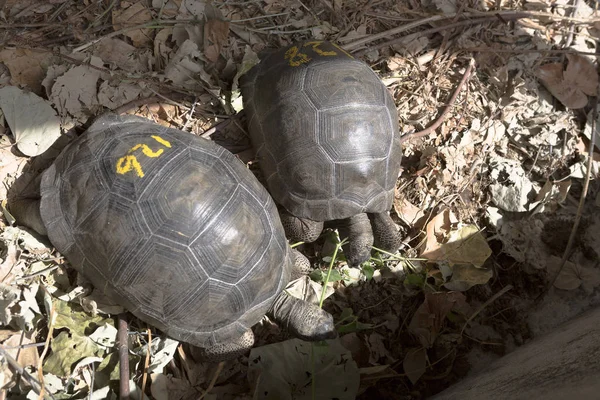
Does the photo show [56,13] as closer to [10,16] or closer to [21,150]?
[10,16]

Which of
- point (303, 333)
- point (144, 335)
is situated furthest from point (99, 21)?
point (303, 333)

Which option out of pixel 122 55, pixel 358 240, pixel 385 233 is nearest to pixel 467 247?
pixel 385 233

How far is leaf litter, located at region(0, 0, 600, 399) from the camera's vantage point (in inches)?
128

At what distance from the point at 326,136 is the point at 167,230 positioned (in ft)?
4.14

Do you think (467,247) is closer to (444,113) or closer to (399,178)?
(399,178)

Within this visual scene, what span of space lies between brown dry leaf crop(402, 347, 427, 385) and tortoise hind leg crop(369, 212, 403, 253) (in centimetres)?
78

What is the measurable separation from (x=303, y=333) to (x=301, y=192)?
38.2 inches

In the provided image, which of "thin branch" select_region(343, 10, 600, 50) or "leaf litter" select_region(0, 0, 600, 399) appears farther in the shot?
"thin branch" select_region(343, 10, 600, 50)

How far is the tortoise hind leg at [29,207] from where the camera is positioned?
321 centimetres

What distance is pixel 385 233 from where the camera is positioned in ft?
12.5

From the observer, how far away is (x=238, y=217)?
118 inches

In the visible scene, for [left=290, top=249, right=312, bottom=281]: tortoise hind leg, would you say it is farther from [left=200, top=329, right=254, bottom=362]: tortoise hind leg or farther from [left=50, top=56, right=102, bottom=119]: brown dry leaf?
[left=50, top=56, right=102, bottom=119]: brown dry leaf

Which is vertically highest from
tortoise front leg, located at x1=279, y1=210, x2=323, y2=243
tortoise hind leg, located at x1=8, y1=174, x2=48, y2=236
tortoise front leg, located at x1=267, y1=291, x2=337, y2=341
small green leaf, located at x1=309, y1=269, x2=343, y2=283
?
tortoise hind leg, located at x1=8, y1=174, x2=48, y2=236

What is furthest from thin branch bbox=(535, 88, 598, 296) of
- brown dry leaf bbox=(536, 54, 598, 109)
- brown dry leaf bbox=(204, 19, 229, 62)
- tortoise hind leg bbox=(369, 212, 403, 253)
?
brown dry leaf bbox=(204, 19, 229, 62)
